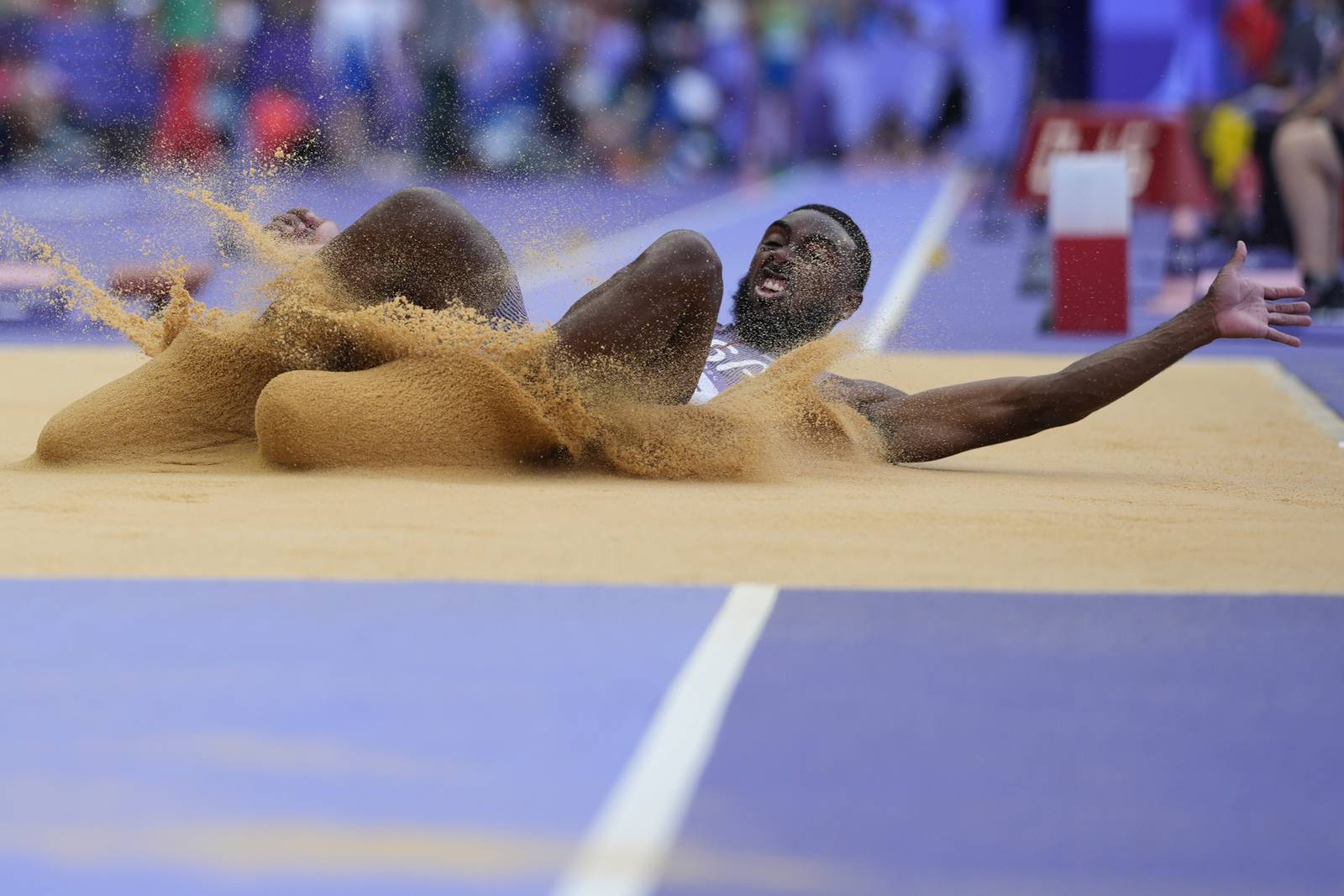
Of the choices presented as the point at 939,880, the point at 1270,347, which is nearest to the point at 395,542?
the point at 939,880

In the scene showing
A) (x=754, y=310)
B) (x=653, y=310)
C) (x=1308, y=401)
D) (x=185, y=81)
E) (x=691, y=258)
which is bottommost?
(x=1308, y=401)

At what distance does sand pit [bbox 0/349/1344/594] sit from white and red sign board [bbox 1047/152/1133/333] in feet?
17.8

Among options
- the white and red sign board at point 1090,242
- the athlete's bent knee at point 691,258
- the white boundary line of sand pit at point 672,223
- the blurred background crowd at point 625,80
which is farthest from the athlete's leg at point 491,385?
the blurred background crowd at point 625,80

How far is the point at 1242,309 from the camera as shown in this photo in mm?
5047

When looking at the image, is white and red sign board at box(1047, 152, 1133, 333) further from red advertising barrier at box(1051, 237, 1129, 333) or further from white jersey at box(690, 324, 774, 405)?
white jersey at box(690, 324, 774, 405)

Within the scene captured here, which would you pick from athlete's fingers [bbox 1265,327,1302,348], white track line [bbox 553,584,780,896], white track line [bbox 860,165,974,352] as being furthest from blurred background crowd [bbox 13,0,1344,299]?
white track line [bbox 553,584,780,896]

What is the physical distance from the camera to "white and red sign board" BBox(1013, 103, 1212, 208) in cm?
1464

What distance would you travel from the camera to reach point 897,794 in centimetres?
249

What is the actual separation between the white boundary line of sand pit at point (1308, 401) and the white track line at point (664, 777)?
13.1 feet

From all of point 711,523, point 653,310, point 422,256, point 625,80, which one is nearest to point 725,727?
point 711,523

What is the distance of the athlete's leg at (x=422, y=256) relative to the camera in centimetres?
504

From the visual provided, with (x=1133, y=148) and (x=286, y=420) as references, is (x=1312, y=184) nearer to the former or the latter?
(x=1133, y=148)

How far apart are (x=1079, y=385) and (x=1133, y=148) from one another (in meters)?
10.1

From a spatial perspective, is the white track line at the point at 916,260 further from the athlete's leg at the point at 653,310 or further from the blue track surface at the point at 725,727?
the blue track surface at the point at 725,727
